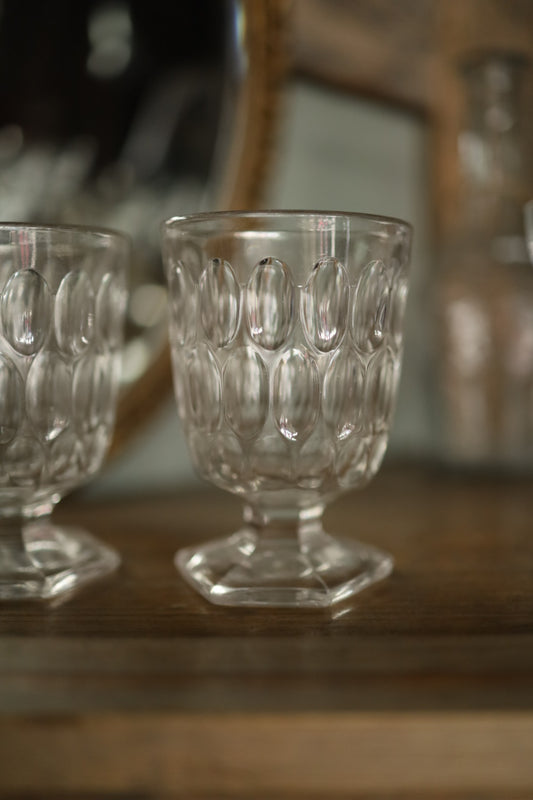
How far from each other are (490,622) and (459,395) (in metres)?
0.47

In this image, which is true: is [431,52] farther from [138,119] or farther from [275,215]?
[275,215]

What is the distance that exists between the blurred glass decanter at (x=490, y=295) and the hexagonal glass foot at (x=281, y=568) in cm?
36

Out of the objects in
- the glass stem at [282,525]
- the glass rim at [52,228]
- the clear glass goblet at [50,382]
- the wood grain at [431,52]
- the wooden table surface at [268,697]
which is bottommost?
the wooden table surface at [268,697]

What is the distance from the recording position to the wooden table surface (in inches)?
12.1

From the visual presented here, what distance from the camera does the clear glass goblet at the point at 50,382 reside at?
0.44 meters

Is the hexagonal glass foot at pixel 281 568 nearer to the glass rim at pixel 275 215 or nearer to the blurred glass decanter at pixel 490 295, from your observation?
the glass rim at pixel 275 215

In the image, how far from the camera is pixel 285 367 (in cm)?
43

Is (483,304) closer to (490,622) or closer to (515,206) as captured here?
(515,206)

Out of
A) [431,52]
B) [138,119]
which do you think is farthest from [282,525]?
[431,52]

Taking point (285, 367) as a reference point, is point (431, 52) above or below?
above

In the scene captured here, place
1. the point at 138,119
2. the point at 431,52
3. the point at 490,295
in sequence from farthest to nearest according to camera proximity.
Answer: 1. the point at 431,52
2. the point at 490,295
3. the point at 138,119

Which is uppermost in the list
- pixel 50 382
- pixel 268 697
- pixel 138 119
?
pixel 138 119

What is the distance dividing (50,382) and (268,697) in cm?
21

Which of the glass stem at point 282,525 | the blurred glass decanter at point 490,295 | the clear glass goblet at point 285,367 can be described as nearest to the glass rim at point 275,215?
the clear glass goblet at point 285,367
